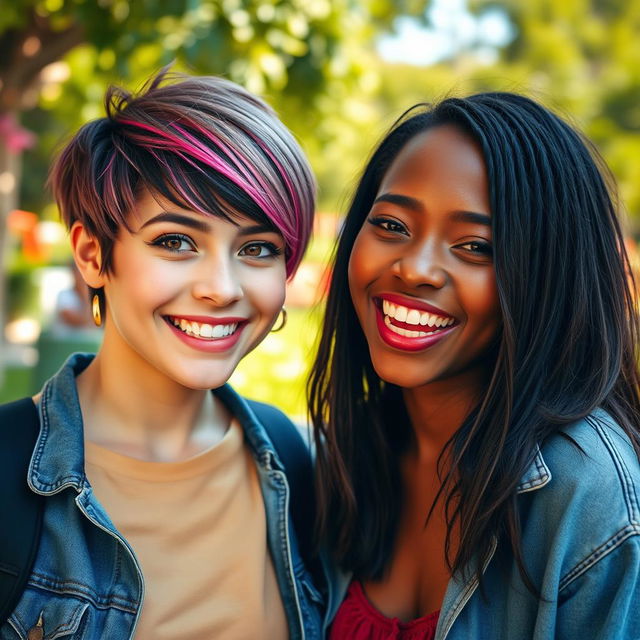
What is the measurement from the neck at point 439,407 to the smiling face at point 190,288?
0.50 m

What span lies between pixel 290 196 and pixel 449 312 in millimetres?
507

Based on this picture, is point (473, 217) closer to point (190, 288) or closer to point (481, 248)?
point (481, 248)

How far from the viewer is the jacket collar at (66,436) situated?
1.92 metres

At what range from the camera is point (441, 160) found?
1.97m

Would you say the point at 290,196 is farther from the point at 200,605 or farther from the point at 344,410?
the point at 200,605

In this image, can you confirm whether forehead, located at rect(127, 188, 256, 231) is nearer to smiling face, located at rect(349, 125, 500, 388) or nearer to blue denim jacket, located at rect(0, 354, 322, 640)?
smiling face, located at rect(349, 125, 500, 388)

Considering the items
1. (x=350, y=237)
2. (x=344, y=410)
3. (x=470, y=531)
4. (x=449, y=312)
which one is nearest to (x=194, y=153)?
(x=350, y=237)

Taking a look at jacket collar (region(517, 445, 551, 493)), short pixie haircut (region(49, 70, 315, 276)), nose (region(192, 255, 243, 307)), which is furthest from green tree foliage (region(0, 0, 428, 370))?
jacket collar (region(517, 445, 551, 493))

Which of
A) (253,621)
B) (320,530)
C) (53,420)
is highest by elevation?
(53,420)

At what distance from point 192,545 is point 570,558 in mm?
930

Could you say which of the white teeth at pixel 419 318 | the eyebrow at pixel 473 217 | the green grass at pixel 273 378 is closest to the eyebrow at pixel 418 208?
the eyebrow at pixel 473 217

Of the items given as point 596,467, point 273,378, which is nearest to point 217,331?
point 596,467

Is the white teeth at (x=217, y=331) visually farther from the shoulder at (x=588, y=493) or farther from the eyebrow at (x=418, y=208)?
the shoulder at (x=588, y=493)

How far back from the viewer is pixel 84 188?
206 cm
